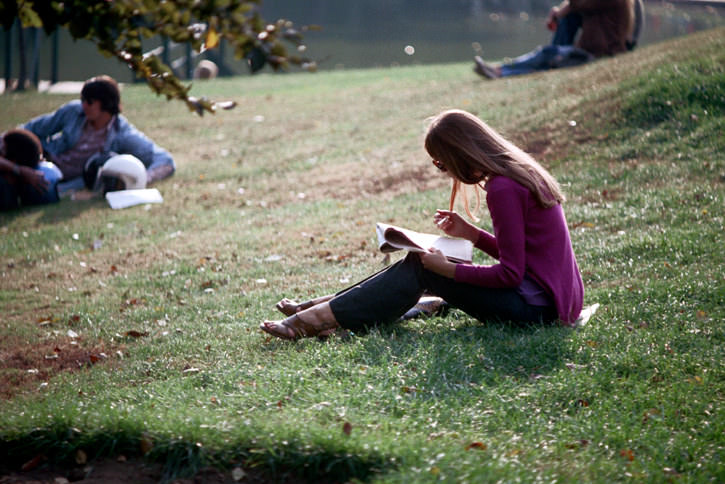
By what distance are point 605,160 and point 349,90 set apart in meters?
8.21

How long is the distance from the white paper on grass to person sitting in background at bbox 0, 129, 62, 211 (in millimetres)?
756

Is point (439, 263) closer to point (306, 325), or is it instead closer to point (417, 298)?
point (417, 298)

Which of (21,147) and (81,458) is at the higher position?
(81,458)

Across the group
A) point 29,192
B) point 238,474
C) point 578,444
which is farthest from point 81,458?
point 29,192

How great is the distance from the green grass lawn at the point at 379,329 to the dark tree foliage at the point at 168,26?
150 cm

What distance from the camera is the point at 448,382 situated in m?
3.88

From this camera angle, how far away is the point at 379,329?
15.1 ft

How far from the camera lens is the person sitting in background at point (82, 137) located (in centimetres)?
991

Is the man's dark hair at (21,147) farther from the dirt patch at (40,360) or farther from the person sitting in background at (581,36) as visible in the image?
the person sitting in background at (581,36)

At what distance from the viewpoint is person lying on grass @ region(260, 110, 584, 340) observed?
4145 millimetres

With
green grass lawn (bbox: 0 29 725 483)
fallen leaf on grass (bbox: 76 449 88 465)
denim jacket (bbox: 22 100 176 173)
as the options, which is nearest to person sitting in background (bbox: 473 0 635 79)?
green grass lawn (bbox: 0 29 725 483)

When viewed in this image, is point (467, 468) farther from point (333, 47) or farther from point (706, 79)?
point (333, 47)

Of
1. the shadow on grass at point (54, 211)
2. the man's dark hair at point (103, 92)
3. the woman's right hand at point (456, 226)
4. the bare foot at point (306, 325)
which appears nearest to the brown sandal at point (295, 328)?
the bare foot at point (306, 325)

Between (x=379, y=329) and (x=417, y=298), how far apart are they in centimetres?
33
